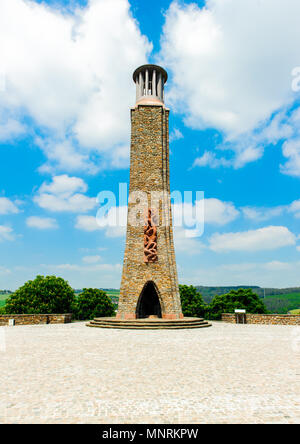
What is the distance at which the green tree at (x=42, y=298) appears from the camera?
93.4 feet

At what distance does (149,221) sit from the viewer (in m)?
20.5

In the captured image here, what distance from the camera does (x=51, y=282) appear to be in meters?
30.2

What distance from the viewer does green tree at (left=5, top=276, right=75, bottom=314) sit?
28.5 meters

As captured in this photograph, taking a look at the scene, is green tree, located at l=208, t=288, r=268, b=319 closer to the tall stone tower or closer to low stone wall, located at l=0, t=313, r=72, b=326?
the tall stone tower

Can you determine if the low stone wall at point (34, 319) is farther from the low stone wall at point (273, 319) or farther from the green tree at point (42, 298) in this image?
the low stone wall at point (273, 319)

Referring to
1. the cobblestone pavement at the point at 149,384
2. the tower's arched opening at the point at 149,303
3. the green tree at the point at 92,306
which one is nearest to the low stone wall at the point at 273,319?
the tower's arched opening at the point at 149,303

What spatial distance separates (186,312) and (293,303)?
261 feet

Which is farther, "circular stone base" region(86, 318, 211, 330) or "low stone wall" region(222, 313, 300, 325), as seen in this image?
"low stone wall" region(222, 313, 300, 325)

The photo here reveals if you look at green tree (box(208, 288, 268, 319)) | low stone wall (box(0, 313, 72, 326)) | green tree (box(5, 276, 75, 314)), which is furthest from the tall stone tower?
green tree (box(208, 288, 268, 319))

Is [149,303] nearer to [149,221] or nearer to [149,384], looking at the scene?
[149,221]

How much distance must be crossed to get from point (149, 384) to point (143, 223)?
1485 centimetres

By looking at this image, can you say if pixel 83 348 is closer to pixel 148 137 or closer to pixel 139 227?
pixel 139 227

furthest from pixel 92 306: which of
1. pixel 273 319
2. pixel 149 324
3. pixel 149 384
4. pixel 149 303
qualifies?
pixel 149 384
